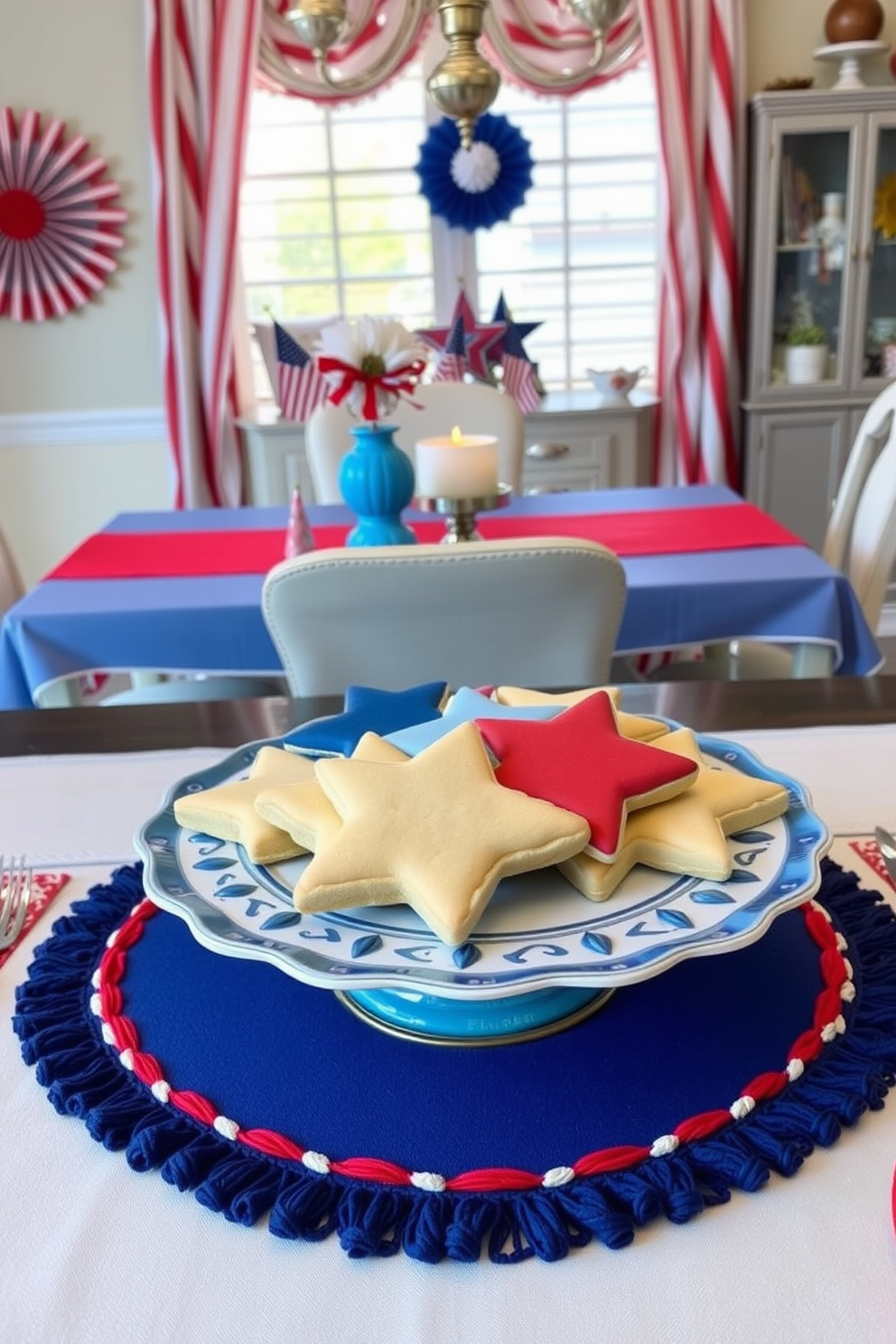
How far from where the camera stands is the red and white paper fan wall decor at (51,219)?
319 cm

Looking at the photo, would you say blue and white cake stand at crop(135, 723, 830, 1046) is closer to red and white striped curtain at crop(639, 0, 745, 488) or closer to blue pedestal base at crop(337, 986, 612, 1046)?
blue pedestal base at crop(337, 986, 612, 1046)

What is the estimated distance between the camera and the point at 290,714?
1.05 m

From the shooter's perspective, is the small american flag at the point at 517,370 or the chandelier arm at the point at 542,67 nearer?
the small american flag at the point at 517,370

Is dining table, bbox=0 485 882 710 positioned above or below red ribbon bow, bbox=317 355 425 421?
below

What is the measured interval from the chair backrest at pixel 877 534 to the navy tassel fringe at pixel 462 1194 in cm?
141

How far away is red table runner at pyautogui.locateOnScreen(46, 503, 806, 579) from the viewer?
179 centimetres

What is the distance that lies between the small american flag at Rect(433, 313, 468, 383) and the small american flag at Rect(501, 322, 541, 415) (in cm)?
13

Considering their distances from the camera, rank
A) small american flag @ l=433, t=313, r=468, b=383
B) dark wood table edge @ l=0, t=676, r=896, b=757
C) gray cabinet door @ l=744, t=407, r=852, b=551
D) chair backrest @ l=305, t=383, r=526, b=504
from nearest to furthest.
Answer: dark wood table edge @ l=0, t=676, r=896, b=757 < chair backrest @ l=305, t=383, r=526, b=504 < small american flag @ l=433, t=313, r=468, b=383 < gray cabinet door @ l=744, t=407, r=852, b=551

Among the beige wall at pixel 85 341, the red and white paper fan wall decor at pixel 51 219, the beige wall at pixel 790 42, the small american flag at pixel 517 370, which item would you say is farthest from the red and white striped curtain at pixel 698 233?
the red and white paper fan wall decor at pixel 51 219

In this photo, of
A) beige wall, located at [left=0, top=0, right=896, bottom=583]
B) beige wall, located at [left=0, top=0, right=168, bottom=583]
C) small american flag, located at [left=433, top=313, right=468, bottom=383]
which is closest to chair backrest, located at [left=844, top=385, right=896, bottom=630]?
small american flag, located at [left=433, top=313, right=468, bottom=383]

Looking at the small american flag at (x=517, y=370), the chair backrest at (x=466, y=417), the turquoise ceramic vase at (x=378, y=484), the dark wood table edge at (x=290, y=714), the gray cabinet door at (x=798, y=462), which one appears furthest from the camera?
the gray cabinet door at (x=798, y=462)

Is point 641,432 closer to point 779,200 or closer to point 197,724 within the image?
point 779,200

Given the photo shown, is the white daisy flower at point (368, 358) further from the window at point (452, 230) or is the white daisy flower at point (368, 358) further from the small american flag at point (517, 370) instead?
the window at point (452, 230)

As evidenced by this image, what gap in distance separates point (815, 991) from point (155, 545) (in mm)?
1623
